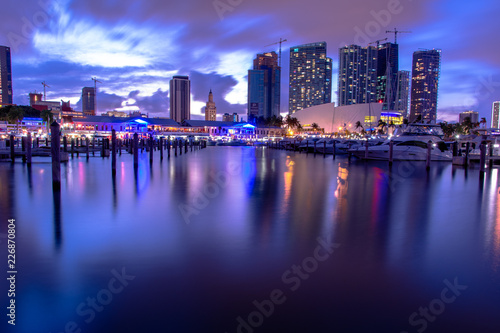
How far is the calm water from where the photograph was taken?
3303mm

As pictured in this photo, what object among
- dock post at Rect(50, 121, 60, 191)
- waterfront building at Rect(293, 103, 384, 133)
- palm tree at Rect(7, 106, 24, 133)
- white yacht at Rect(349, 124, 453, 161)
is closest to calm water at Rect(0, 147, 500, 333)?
dock post at Rect(50, 121, 60, 191)

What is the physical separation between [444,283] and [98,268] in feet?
14.1

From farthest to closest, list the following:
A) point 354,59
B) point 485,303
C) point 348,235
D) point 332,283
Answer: point 354,59
point 348,235
point 332,283
point 485,303

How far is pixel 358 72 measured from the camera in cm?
17675

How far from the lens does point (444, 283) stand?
4.12 meters

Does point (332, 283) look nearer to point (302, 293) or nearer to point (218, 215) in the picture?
point (302, 293)

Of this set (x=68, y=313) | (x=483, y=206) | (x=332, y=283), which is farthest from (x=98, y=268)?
(x=483, y=206)

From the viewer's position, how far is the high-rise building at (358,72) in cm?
17325
